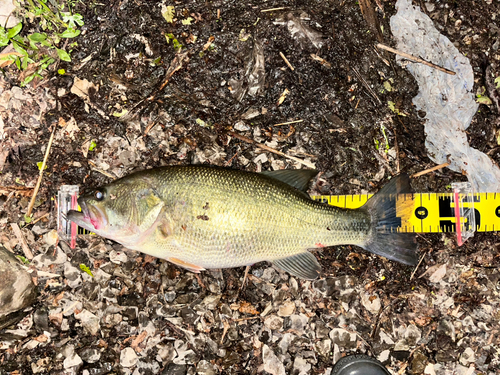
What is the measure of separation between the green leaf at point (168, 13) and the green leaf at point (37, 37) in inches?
48.6

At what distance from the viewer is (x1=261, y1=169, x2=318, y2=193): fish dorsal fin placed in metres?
3.32

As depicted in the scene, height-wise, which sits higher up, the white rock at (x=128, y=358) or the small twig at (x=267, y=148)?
the small twig at (x=267, y=148)

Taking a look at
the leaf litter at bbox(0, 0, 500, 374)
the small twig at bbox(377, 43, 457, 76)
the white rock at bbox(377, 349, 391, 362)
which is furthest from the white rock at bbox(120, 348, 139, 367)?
the small twig at bbox(377, 43, 457, 76)

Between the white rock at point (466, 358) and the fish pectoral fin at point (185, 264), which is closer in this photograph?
the fish pectoral fin at point (185, 264)

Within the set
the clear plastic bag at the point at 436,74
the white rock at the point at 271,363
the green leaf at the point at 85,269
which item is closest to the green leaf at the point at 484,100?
the clear plastic bag at the point at 436,74

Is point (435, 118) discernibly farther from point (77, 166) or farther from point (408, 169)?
point (77, 166)

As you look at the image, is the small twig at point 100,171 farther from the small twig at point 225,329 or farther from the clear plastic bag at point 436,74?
the clear plastic bag at point 436,74

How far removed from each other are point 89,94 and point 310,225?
2.67 metres

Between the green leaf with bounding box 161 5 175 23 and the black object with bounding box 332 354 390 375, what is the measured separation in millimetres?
4038

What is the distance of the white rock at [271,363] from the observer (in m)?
3.46

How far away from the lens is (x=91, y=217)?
2965 millimetres

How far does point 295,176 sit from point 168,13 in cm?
222

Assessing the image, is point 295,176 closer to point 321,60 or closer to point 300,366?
point 321,60

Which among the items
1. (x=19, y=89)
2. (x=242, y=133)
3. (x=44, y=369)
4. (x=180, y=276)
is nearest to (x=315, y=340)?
(x=180, y=276)
